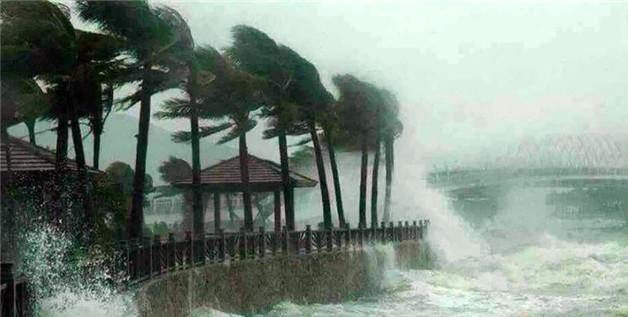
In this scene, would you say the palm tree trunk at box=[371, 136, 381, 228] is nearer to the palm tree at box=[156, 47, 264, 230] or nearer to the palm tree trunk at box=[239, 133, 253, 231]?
the palm tree at box=[156, 47, 264, 230]

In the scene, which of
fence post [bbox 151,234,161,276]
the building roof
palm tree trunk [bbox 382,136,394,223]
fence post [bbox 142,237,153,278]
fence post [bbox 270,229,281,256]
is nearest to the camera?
fence post [bbox 142,237,153,278]

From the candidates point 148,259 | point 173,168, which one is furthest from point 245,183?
point 173,168

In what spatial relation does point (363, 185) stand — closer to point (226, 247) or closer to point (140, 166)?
point (140, 166)

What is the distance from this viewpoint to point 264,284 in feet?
68.7

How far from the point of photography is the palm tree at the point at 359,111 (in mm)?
39094

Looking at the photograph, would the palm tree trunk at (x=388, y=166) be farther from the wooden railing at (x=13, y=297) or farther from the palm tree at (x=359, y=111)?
the wooden railing at (x=13, y=297)

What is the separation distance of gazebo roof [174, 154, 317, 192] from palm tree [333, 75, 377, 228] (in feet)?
28.7

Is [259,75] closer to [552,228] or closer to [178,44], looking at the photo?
[178,44]

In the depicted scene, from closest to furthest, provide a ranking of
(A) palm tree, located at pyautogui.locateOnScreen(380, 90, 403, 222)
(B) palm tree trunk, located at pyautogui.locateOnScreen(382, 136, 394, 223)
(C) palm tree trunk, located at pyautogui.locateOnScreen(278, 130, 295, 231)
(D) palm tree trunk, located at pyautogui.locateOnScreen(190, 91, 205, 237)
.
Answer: (D) palm tree trunk, located at pyautogui.locateOnScreen(190, 91, 205, 237), (C) palm tree trunk, located at pyautogui.locateOnScreen(278, 130, 295, 231), (A) palm tree, located at pyautogui.locateOnScreen(380, 90, 403, 222), (B) palm tree trunk, located at pyautogui.locateOnScreen(382, 136, 394, 223)

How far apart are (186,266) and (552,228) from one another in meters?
64.6

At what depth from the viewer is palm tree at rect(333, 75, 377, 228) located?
3909cm

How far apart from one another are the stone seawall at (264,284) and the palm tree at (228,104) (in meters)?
3.09

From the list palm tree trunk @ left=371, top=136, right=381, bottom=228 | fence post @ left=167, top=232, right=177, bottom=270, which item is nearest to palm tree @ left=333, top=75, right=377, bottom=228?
palm tree trunk @ left=371, top=136, right=381, bottom=228

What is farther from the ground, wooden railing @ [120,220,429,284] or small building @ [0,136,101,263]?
small building @ [0,136,101,263]
